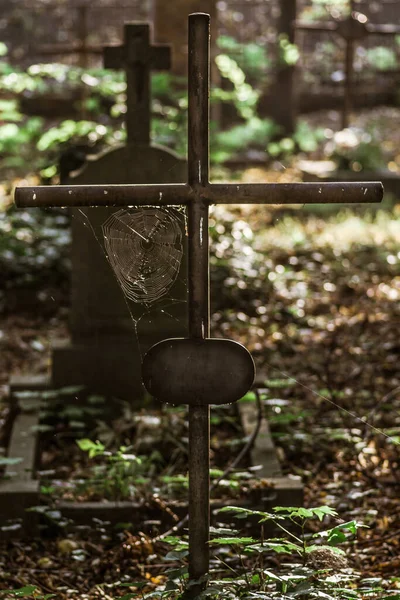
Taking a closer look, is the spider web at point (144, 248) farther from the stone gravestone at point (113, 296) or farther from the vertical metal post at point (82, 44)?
the vertical metal post at point (82, 44)

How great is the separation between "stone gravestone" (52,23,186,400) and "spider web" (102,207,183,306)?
2.28 meters

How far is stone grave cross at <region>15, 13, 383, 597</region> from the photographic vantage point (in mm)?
2635

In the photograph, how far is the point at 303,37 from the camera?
2277cm

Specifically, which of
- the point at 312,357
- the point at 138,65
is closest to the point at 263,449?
the point at 312,357

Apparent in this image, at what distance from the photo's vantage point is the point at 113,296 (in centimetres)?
546

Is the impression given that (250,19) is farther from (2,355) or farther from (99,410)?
A: (99,410)

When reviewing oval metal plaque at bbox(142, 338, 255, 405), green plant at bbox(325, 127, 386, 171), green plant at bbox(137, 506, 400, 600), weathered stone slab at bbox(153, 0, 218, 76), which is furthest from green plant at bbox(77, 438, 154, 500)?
green plant at bbox(325, 127, 386, 171)

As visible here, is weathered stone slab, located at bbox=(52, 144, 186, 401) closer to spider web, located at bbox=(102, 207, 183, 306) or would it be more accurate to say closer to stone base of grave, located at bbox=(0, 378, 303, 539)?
stone base of grave, located at bbox=(0, 378, 303, 539)

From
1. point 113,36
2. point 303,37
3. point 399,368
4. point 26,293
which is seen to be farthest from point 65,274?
point 303,37

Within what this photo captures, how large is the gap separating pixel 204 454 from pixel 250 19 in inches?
811

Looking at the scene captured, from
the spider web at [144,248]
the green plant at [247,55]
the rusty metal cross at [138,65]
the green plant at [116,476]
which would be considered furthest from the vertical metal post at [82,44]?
the spider web at [144,248]

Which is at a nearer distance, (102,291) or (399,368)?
(102,291)

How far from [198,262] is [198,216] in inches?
5.0

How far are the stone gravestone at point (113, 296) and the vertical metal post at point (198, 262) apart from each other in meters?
2.62
